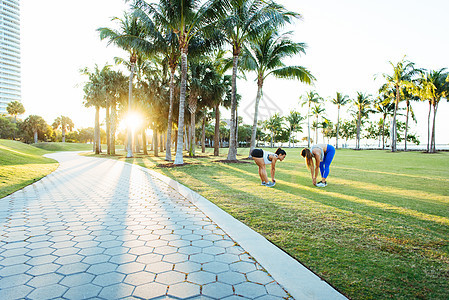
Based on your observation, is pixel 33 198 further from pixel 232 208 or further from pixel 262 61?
pixel 262 61

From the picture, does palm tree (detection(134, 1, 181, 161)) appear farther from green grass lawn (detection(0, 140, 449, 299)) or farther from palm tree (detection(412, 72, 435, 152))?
Answer: palm tree (detection(412, 72, 435, 152))

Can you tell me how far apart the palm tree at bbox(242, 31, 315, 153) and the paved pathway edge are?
1490 cm

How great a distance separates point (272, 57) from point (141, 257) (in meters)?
18.7

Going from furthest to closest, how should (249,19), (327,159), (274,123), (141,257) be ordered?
(274,123) < (249,19) < (327,159) < (141,257)

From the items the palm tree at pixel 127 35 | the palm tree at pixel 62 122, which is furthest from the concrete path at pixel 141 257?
the palm tree at pixel 62 122

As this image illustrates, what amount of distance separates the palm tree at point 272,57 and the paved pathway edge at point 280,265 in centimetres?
1490

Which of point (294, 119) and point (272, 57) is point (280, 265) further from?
point (294, 119)

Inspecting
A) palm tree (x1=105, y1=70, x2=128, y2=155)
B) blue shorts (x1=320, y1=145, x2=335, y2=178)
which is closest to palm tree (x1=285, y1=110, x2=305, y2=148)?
palm tree (x1=105, y1=70, x2=128, y2=155)

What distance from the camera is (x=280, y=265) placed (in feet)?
8.97

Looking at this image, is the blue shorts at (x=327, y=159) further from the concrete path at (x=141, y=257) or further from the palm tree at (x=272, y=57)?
the palm tree at (x=272, y=57)

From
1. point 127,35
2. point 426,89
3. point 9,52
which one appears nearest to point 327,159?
point 127,35

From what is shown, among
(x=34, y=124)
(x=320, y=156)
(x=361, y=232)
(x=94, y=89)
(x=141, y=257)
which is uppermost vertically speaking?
(x=94, y=89)

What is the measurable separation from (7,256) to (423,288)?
4.70m

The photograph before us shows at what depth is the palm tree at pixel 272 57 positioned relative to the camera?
18.0m
